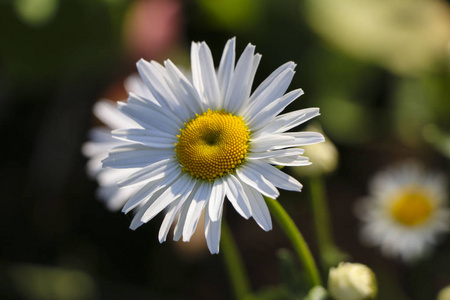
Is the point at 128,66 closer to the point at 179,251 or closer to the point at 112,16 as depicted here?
the point at 112,16

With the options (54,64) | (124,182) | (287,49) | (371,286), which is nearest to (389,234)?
(371,286)

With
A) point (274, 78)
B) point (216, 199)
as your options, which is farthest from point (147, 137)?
point (274, 78)

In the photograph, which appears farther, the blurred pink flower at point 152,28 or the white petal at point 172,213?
the blurred pink flower at point 152,28

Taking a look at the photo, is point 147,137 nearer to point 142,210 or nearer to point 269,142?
point 142,210

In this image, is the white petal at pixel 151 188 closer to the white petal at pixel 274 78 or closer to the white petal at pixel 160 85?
the white petal at pixel 160 85

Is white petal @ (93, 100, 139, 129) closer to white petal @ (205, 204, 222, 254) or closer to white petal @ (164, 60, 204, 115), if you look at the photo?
white petal @ (164, 60, 204, 115)

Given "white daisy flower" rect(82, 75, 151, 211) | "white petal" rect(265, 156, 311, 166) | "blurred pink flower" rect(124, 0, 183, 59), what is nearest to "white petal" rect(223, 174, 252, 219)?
"white petal" rect(265, 156, 311, 166)

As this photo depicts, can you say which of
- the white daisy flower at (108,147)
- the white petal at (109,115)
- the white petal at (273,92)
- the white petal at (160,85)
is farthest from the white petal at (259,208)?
the white petal at (109,115)

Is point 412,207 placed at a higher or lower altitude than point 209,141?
lower
